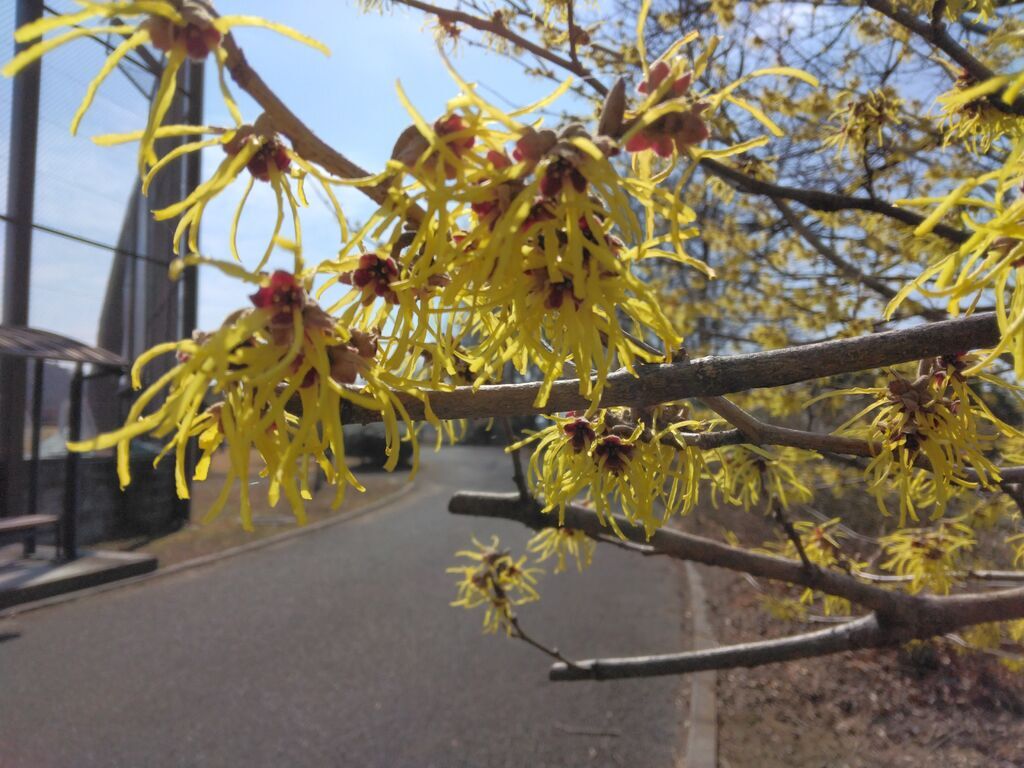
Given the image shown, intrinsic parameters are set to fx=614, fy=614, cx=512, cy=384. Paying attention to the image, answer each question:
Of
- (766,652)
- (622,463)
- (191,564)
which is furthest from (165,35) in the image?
(191,564)

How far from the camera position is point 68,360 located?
381cm

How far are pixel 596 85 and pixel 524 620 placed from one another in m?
4.43

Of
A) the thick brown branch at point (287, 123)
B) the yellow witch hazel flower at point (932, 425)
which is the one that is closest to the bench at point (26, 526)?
the thick brown branch at point (287, 123)

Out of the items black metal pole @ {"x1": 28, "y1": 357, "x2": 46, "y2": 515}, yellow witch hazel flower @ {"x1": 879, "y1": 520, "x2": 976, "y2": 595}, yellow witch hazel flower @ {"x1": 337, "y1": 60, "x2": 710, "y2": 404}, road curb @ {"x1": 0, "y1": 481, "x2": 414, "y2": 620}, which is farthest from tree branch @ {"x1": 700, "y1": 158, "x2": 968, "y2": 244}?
black metal pole @ {"x1": 28, "y1": 357, "x2": 46, "y2": 515}

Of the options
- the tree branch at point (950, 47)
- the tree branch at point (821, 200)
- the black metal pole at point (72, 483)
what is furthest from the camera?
the black metal pole at point (72, 483)

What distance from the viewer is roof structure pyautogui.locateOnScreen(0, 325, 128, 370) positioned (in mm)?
3438

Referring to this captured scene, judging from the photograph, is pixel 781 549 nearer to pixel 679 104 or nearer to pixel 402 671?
pixel 679 104

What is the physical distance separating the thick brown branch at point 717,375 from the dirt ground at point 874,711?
10.8 ft

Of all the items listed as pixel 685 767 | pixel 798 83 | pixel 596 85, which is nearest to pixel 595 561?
pixel 685 767

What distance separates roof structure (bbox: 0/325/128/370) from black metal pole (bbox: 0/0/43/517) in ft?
0.63

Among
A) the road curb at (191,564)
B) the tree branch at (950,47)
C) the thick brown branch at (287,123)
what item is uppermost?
the tree branch at (950,47)

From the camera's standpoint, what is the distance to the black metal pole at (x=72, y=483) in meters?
4.33

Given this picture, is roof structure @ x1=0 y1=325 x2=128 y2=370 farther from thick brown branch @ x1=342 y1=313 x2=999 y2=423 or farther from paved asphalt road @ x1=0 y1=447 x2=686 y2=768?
thick brown branch @ x1=342 y1=313 x2=999 y2=423

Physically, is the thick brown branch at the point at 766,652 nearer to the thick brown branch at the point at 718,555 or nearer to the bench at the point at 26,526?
the thick brown branch at the point at 718,555
